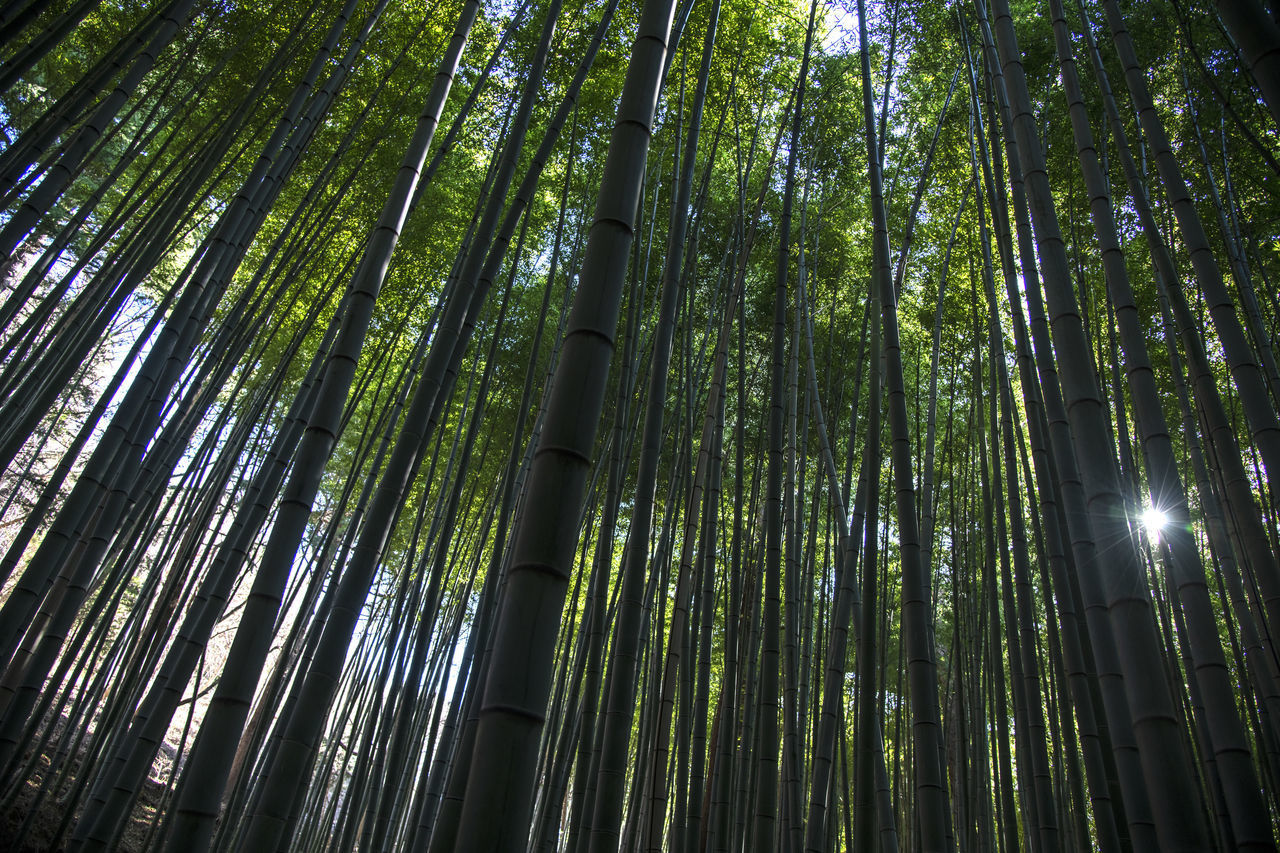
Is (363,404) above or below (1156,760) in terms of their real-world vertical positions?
above

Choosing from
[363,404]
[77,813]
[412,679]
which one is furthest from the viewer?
[363,404]

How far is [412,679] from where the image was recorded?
2.81 meters

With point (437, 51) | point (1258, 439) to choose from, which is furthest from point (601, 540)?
point (437, 51)

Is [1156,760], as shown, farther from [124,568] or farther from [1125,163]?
[124,568]

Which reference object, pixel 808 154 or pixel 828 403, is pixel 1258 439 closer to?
pixel 828 403

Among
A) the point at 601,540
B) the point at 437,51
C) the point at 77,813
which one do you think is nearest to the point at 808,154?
the point at 437,51

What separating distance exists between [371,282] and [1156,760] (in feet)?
5.49

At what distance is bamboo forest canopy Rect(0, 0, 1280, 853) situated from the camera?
1315 mm

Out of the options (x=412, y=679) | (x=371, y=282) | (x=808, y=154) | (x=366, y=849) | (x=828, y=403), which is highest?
(x=808, y=154)

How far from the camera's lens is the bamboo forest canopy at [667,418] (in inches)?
51.8

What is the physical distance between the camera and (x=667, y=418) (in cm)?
493

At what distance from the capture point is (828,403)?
4551mm

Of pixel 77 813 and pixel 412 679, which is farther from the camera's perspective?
pixel 77 813

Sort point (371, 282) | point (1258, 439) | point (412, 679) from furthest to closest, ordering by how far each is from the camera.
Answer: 1. point (412, 679)
2. point (371, 282)
3. point (1258, 439)
